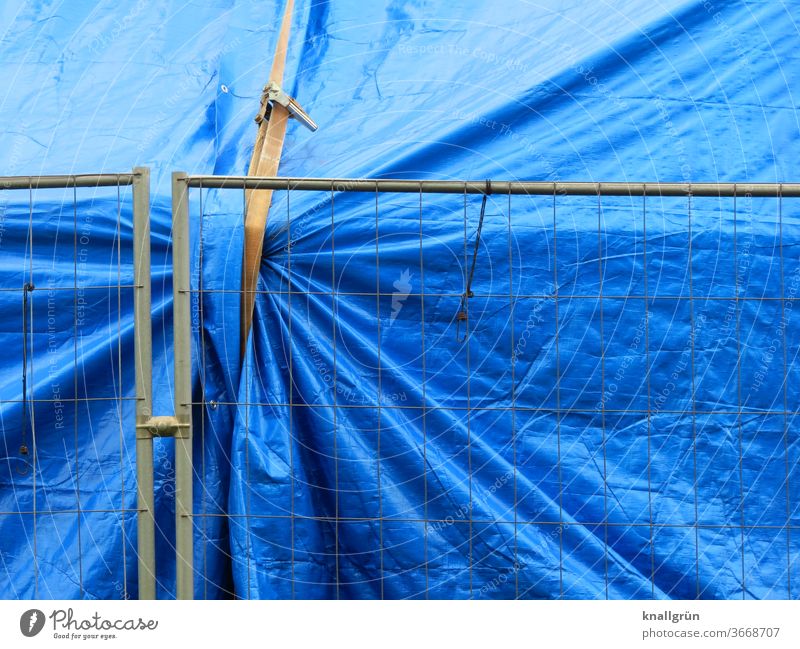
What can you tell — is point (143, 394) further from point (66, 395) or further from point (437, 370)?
point (437, 370)

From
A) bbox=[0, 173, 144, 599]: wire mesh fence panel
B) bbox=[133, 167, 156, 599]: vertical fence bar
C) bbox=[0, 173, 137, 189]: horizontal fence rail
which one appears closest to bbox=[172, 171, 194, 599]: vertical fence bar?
bbox=[133, 167, 156, 599]: vertical fence bar


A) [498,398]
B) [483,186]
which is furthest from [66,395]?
[483,186]

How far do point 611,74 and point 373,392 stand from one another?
164cm

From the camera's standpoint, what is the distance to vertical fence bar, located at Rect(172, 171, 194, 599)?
3285 millimetres

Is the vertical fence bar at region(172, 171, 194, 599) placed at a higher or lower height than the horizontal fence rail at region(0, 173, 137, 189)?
lower

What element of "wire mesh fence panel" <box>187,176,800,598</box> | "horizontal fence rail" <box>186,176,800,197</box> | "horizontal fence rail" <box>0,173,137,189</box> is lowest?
"wire mesh fence panel" <box>187,176,800,598</box>

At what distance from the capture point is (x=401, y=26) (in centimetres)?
427

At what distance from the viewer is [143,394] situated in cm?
332

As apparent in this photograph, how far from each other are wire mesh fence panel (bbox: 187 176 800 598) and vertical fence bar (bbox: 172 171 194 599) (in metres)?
0.32

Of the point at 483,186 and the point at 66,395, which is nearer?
the point at 483,186

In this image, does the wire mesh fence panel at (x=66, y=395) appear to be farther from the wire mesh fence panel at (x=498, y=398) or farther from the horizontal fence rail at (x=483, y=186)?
the horizontal fence rail at (x=483, y=186)

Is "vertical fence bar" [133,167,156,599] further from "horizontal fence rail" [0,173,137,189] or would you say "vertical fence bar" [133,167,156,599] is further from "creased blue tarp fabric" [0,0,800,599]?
"creased blue tarp fabric" [0,0,800,599]

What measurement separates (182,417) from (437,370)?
3.32ft

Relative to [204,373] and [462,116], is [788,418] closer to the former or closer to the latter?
[462,116]
